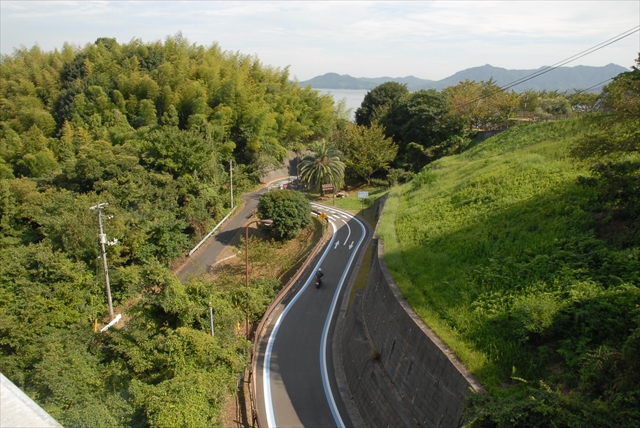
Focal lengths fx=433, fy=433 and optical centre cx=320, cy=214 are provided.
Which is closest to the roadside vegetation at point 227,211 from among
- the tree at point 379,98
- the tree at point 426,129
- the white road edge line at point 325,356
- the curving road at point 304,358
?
the tree at point 426,129

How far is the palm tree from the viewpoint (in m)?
33.0

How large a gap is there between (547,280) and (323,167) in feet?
78.6

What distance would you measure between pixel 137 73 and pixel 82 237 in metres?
21.7

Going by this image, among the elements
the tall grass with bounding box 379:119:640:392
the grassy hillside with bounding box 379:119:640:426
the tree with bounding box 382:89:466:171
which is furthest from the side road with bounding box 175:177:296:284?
the tree with bounding box 382:89:466:171

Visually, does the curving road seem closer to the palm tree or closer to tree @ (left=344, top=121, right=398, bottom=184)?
the palm tree

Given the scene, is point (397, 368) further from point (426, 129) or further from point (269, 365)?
point (426, 129)

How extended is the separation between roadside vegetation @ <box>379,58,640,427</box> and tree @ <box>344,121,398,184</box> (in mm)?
18892

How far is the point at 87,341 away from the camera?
14602 mm

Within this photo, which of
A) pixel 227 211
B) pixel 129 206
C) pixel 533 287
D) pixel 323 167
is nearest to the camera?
pixel 533 287

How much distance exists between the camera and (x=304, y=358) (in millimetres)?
14117

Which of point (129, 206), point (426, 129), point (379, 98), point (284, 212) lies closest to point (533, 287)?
point (284, 212)

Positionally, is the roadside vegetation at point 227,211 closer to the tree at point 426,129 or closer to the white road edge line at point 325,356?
the tree at point 426,129

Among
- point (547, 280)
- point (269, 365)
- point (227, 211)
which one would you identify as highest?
point (547, 280)

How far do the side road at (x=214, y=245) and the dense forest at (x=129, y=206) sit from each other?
3.35ft
